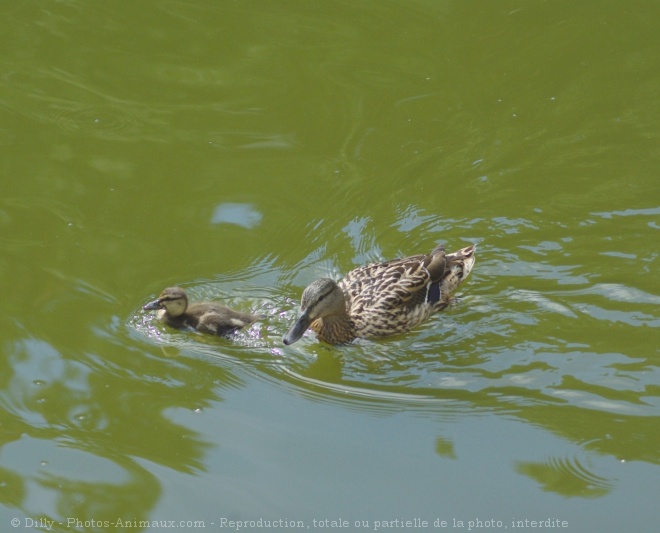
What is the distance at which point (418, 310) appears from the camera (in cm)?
697

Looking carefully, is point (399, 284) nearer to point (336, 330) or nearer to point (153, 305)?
point (336, 330)

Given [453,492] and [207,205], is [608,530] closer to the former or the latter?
[453,492]

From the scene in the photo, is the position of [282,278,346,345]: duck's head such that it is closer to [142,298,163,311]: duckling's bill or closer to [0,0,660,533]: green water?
[0,0,660,533]: green water

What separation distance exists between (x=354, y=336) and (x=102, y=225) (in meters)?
2.04

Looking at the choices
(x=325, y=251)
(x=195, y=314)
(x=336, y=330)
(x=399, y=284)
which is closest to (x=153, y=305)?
(x=195, y=314)

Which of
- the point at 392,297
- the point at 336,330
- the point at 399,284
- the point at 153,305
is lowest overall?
the point at 153,305

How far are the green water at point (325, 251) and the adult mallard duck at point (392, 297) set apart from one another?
11cm

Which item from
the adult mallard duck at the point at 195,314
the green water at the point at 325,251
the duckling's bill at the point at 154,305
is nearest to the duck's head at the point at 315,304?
the green water at the point at 325,251

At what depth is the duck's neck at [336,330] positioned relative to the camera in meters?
6.87

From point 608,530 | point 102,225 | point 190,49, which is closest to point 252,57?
point 190,49

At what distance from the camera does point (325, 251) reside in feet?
24.4

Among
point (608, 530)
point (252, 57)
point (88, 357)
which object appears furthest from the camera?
point (252, 57)

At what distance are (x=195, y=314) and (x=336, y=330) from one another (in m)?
0.94

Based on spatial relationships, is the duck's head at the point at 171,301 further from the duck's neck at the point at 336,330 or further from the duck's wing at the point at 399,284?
the duck's wing at the point at 399,284
